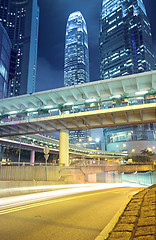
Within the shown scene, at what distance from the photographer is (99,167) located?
34500 mm

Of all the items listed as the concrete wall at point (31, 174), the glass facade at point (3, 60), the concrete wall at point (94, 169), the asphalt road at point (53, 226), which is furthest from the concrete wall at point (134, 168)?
the glass facade at point (3, 60)

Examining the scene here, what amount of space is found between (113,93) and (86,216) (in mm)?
21367

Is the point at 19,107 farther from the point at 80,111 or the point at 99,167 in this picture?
the point at 99,167

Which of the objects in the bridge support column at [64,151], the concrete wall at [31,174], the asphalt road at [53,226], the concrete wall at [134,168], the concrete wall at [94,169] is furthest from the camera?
the concrete wall at [134,168]

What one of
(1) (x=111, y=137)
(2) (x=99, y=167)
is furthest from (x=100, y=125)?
(1) (x=111, y=137)

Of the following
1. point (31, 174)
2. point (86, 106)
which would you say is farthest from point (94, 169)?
point (31, 174)

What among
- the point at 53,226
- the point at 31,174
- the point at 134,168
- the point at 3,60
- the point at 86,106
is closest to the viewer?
the point at 53,226

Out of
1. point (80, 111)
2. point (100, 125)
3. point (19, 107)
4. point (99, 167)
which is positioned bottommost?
point (99, 167)

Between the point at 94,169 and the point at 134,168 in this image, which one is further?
the point at 134,168

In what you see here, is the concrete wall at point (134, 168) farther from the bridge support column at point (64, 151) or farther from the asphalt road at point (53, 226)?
the asphalt road at point (53, 226)

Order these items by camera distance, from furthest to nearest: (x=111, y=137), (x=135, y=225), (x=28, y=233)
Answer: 1. (x=111, y=137)
2. (x=28, y=233)
3. (x=135, y=225)

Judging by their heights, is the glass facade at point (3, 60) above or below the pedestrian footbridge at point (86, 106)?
above

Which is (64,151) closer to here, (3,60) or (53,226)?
(53,226)

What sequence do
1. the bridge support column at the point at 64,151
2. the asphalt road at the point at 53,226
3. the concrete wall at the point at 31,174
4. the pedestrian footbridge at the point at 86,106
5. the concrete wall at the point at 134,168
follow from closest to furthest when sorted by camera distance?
the asphalt road at the point at 53,226 → the concrete wall at the point at 31,174 → the pedestrian footbridge at the point at 86,106 → the bridge support column at the point at 64,151 → the concrete wall at the point at 134,168
